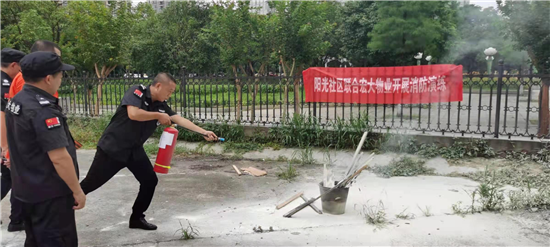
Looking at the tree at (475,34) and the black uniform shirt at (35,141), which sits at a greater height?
the tree at (475,34)

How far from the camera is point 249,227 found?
4285 mm

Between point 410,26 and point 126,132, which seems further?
point 410,26

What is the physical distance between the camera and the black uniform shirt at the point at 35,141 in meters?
2.49

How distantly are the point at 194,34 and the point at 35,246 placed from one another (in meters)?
18.8

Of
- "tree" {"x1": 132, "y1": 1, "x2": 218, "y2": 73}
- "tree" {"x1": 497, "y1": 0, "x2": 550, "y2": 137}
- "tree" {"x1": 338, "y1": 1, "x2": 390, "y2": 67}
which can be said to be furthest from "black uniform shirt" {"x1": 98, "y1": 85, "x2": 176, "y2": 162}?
"tree" {"x1": 338, "y1": 1, "x2": 390, "y2": 67}

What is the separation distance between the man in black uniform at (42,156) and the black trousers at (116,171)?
1274 mm

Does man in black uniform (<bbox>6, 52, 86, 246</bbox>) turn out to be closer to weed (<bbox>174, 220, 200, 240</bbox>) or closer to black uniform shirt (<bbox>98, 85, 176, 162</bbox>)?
black uniform shirt (<bbox>98, 85, 176, 162</bbox>)

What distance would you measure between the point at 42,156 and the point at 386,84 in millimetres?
6206

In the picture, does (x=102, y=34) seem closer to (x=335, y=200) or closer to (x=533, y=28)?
(x=335, y=200)

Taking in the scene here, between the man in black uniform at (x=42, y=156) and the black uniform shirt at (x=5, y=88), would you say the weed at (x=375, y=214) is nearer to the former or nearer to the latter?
the man in black uniform at (x=42, y=156)

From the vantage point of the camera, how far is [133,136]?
3988 millimetres

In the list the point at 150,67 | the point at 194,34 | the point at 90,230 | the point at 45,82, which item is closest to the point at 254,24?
the point at 90,230

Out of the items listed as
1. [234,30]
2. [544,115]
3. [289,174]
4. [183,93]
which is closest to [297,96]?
[234,30]

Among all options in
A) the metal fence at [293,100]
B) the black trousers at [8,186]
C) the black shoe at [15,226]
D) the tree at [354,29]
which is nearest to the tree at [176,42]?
the tree at [354,29]
